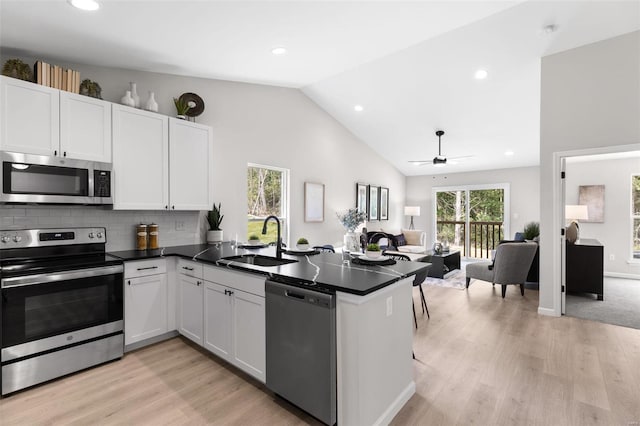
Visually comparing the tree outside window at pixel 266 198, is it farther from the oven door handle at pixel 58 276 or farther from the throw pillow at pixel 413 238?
the throw pillow at pixel 413 238

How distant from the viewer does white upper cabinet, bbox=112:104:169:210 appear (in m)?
2.93

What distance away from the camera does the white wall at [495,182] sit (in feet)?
24.9

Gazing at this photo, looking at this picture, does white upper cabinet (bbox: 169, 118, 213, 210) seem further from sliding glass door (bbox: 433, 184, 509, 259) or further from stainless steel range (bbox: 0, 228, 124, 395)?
sliding glass door (bbox: 433, 184, 509, 259)

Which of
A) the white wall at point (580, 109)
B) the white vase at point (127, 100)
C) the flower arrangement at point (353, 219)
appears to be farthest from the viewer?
the flower arrangement at point (353, 219)

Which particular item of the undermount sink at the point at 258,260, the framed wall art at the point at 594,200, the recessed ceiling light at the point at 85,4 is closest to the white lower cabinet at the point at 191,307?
the undermount sink at the point at 258,260

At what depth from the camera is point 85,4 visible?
2.11 meters

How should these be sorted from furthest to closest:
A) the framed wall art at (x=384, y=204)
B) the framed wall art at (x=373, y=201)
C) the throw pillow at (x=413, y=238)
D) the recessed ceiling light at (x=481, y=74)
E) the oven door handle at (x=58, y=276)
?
the throw pillow at (x=413, y=238) < the framed wall art at (x=384, y=204) < the framed wall art at (x=373, y=201) < the recessed ceiling light at (x=481, y=74) < the oven door handle at (x=58, y=276)

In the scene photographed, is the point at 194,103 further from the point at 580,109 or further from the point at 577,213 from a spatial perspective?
the point at 577,213

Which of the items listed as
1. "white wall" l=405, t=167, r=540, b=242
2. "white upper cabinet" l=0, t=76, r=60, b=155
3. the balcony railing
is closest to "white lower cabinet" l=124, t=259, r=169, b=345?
"white upper cabinet" l=0, t=76, r=60, b=155

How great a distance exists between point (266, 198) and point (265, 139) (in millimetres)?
914

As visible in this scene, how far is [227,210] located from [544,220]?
13.7ft

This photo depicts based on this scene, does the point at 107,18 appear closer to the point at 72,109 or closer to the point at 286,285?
the point at 72,109

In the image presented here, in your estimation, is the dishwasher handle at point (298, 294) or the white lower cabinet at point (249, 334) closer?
the dishwasher handle at point (298, 294)

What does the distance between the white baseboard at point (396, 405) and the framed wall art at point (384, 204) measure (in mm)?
6011
